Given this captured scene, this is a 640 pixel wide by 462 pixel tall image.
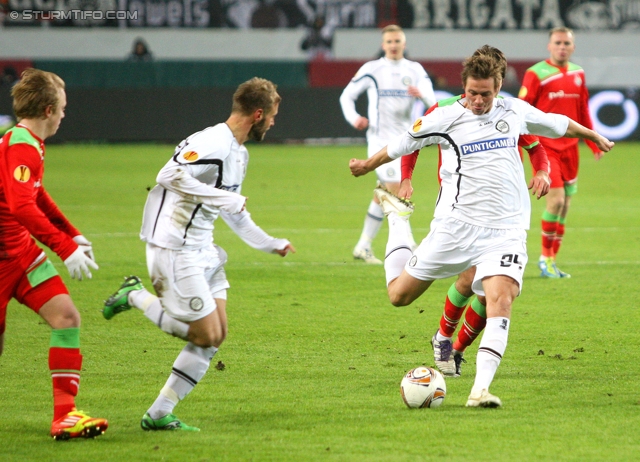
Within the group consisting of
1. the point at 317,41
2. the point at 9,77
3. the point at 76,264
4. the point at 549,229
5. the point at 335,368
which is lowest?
the point at 9,77

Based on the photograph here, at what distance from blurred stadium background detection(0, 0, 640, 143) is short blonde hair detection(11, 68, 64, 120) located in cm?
2099

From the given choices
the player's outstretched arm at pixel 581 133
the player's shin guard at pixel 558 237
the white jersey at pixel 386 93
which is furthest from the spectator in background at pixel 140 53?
the player's outstretched arm at pixel 581 133

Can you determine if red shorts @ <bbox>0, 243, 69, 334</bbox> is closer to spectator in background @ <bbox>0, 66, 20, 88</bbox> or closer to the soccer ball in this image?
the soccer ball

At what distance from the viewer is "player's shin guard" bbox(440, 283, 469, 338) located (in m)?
6.24

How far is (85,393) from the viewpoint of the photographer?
5.66 metres

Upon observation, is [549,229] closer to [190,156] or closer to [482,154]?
[482,154]

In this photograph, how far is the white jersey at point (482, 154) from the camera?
563 cm

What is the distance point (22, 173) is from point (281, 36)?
26.6m

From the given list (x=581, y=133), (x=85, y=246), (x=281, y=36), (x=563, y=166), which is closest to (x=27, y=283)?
(x=85, y=246)

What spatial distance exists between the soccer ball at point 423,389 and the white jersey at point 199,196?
1.11 meters

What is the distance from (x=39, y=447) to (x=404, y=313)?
4055 millimetres

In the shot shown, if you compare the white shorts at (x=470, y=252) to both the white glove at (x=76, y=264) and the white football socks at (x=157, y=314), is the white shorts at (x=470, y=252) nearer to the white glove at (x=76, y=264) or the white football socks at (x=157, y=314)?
the white football socks at (x=157, y=314)

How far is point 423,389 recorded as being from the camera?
5332 millimetres

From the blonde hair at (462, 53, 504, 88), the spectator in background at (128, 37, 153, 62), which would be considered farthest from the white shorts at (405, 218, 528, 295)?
the spectator in background at (128, 37, 153, 62)
